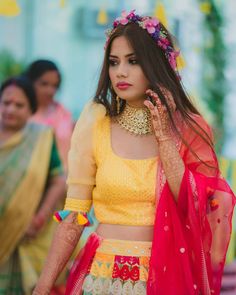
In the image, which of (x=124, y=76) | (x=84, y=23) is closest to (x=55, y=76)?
(x=84, y=23)

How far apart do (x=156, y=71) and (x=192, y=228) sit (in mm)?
604

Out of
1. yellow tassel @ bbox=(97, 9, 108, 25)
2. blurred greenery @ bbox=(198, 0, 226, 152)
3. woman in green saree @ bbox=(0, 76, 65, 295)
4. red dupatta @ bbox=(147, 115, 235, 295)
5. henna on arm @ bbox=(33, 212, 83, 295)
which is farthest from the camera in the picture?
blurred greenery @ bbox=(198, 0, 226, 152)

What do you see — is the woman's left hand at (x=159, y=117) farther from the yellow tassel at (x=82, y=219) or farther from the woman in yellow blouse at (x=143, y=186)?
the yellow tassel at (x=82, y=219)

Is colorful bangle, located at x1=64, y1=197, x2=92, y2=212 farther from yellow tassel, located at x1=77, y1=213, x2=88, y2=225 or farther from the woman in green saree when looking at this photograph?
the woman in green saree

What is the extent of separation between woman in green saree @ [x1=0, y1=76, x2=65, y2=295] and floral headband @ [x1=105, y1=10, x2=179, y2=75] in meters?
2.58

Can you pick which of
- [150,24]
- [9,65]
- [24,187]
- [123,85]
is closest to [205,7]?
[9,65]

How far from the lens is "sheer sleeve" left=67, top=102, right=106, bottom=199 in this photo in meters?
3.57

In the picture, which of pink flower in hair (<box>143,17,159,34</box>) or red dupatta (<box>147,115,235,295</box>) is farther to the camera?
pink flower in hair (<box>143,17,159,34</box>)

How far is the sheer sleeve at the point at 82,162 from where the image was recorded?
11.7 ft

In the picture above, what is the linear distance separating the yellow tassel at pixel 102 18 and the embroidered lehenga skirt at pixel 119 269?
156 inches

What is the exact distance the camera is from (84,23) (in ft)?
24.1

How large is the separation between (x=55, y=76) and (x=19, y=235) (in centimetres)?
149

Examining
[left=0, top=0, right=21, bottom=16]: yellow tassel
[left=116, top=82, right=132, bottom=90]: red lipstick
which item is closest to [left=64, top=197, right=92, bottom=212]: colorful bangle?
[left=116, top=82, right=132, bottom=90]: red lipstick

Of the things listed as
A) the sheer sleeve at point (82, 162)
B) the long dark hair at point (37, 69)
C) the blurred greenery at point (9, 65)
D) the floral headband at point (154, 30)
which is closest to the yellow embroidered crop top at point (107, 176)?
the sheer sleeve at point (82, 162)
